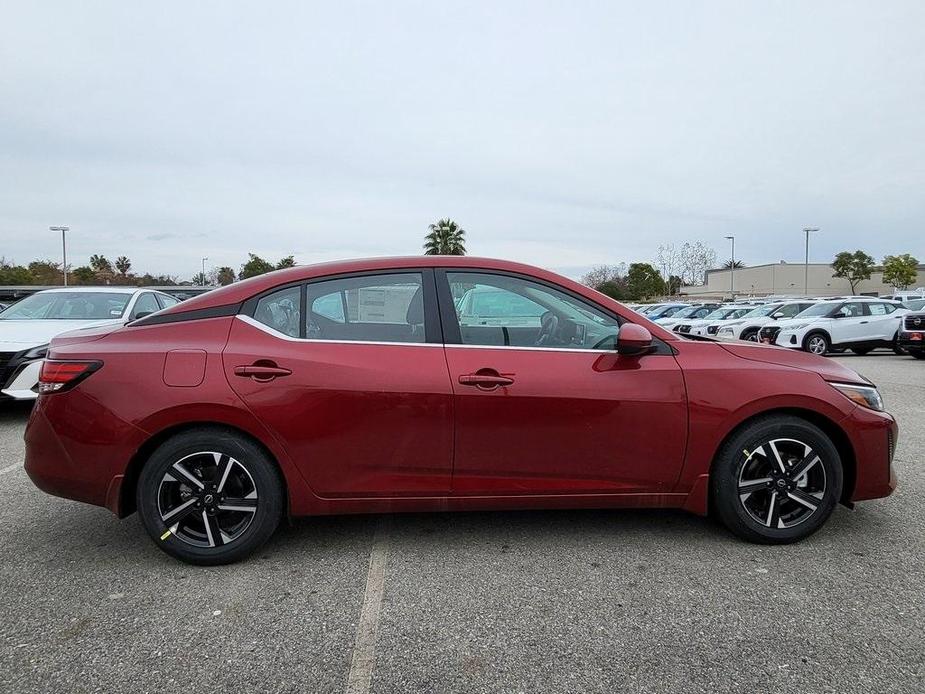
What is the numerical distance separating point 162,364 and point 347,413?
969 mm

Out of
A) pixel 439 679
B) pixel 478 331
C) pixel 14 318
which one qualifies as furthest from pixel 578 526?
pixel 14 318

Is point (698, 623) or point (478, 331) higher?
point (478, 331)

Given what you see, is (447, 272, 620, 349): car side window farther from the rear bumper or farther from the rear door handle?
the rear bumper

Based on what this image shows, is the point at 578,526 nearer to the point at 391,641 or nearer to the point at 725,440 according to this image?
the point at 725,440

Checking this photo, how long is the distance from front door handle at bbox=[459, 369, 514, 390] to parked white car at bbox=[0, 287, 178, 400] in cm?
507

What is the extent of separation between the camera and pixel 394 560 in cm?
331

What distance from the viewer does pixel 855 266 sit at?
7294cm

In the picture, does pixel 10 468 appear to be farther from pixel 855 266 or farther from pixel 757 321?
pixel 855 266

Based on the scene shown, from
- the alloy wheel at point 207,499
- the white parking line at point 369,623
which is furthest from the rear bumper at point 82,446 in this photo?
the white parking line at point 369,623

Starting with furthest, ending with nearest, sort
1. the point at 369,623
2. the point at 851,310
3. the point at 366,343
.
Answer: the point at 851,310, the point at 366,343, the point at 369,623

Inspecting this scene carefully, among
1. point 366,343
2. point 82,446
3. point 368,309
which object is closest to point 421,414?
point 366,343

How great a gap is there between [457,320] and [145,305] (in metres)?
7.12

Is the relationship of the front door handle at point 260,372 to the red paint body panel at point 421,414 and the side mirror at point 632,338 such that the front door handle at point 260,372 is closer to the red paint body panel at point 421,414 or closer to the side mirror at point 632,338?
the red paint body panel at point 421,414

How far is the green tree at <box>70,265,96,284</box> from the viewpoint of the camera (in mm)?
61075
